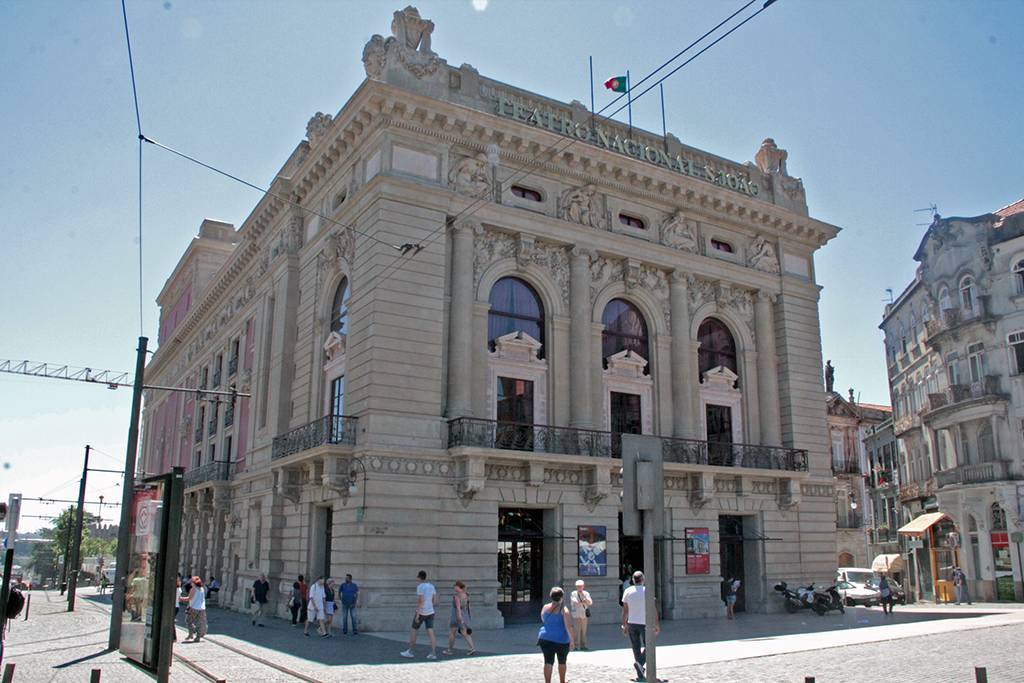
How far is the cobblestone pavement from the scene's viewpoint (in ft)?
47.6

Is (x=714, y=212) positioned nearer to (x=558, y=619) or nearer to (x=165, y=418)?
(x=558, y=619)

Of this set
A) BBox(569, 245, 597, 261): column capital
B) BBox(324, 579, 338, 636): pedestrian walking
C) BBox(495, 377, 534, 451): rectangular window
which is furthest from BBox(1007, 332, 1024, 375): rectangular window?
BBox(324, 579, 338, 636): pedestrian walking

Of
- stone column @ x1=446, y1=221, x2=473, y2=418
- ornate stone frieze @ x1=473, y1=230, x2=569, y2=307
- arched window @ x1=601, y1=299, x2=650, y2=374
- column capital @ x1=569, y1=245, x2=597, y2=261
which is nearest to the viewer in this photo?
stone column @ x1=446, y1=221, x2=473, y2=418

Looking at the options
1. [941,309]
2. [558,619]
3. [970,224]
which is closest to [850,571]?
[941,309]

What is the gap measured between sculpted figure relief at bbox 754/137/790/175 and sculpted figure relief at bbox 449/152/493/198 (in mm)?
13824

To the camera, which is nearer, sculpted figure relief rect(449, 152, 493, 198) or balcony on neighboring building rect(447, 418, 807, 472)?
balcony on neighboring building rect(447, 418, 807, 472)

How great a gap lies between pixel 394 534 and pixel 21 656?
8.74 meters

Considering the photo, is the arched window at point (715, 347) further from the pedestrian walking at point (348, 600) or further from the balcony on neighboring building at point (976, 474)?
the pedestrian walking at point (348, 600)

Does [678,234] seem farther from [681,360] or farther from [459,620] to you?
[459,620]

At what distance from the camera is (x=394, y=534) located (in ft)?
73.9

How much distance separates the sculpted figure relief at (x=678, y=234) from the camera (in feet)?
99.5

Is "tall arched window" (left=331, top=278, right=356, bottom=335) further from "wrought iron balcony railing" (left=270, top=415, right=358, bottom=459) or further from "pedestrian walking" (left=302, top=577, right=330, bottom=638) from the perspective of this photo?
"pedestrian walking" (left=302, top=577, right=330, bottom=638)

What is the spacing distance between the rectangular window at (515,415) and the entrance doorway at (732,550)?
8.50m

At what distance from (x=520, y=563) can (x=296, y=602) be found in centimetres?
660
